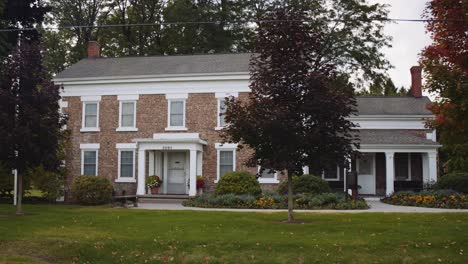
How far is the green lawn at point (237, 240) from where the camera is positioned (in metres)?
12.1

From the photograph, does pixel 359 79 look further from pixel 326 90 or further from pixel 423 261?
pixel 423 261

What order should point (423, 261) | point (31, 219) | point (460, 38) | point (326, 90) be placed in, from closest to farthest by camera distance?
point (423, 261) → point (460, 38) → point (326, 90) → point (31, 219)

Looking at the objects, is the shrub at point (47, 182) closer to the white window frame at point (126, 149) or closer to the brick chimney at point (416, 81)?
the white window frame at point (126, 149)

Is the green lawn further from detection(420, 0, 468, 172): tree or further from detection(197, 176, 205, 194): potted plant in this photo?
detection(197, 176, 205, 194): potted plant

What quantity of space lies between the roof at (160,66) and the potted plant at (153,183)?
5788 mm

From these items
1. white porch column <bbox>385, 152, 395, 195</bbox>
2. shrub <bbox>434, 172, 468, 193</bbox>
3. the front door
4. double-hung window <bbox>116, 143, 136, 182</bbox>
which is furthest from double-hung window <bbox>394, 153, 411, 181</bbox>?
double-hung window <bbox>116, 143, 136, 182</bbox>

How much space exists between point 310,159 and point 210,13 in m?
32.2

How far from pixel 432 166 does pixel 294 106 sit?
16.4 meters

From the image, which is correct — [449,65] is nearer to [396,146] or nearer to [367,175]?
[396,146]

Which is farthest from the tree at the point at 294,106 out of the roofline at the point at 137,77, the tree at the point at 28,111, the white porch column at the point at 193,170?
the roofline at the point at 137,77

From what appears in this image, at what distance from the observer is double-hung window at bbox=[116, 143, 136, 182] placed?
2994cm

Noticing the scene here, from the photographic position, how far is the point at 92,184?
25.9 meters

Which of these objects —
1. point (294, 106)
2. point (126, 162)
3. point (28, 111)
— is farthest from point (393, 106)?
point (28, 111)

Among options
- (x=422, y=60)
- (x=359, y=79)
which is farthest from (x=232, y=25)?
(x=422, y=60)
